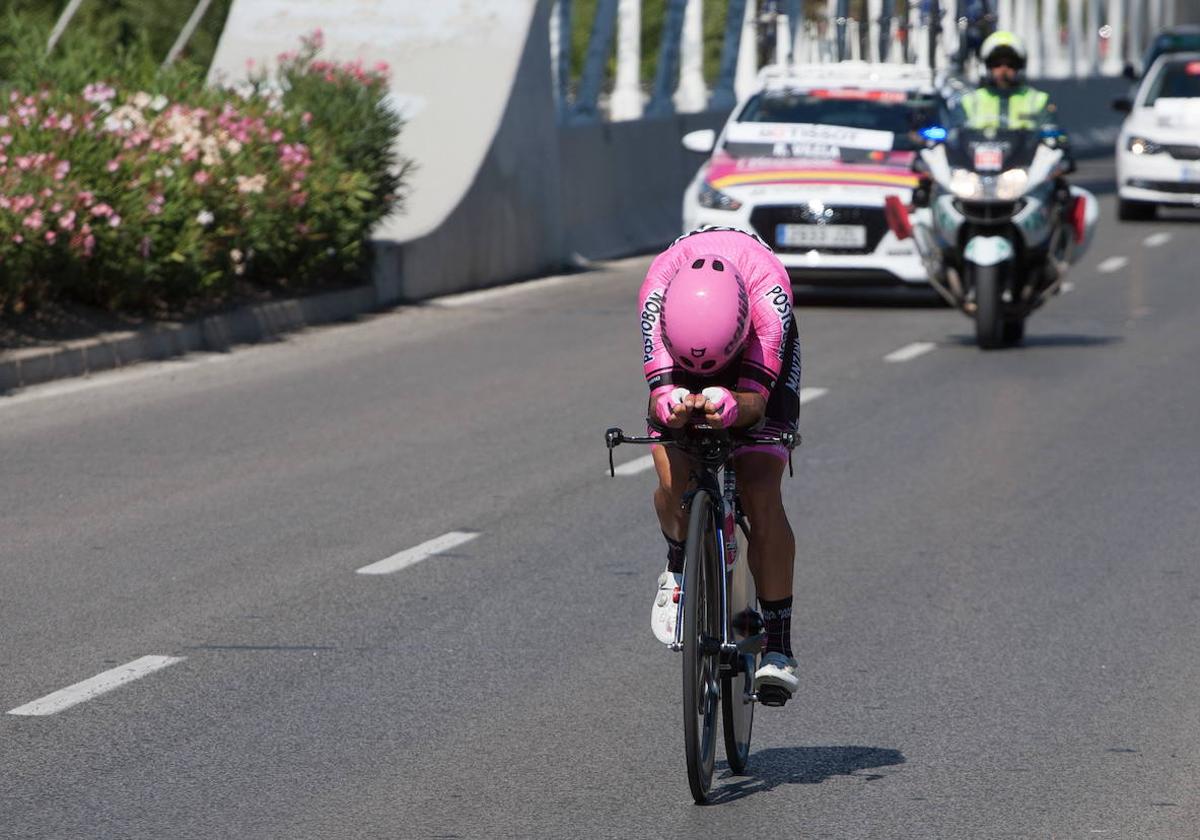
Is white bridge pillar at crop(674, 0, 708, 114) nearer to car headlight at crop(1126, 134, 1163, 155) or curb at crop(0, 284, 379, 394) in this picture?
car headlight at crop(1126, 134, 1163, 155)

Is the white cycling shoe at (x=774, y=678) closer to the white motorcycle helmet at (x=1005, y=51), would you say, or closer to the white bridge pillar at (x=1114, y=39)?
the white motorcycle helmet at (x=1005, y=51)

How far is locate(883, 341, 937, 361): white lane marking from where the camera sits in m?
15.8

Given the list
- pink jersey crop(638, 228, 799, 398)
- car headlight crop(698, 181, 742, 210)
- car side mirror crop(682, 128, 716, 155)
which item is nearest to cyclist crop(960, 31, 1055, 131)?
car headlight crop(698, 181, 742, 210)

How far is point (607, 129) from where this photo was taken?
2442cm

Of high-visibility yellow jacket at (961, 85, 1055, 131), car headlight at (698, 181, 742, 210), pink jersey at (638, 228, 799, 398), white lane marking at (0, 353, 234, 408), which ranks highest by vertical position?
pink jersey at (638, 228, 799, 398)

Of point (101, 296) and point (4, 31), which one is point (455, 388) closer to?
point (101, 296)

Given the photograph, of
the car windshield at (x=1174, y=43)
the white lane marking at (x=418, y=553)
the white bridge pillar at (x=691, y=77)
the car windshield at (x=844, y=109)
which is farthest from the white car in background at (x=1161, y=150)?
the white lane marking at (x=418, y=553)

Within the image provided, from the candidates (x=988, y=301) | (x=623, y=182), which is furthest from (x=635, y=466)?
(x=623, y=182)

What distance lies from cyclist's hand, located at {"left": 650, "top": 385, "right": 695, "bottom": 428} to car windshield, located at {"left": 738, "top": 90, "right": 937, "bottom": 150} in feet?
47.1

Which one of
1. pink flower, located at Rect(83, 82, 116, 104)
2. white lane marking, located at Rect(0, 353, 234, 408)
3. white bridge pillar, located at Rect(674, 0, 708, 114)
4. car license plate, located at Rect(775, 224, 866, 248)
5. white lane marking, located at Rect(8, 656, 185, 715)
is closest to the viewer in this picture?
white lane marking, located at Rect(8, 656, 185, 715)

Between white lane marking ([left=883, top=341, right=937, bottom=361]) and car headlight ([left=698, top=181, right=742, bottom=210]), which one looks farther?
car headlight ([left=698, top=181, right=742, bottom=210])

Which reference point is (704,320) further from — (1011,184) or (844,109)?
(844,109)

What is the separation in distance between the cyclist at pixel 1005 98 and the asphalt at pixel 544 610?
192cm

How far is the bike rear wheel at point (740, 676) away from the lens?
614cm
